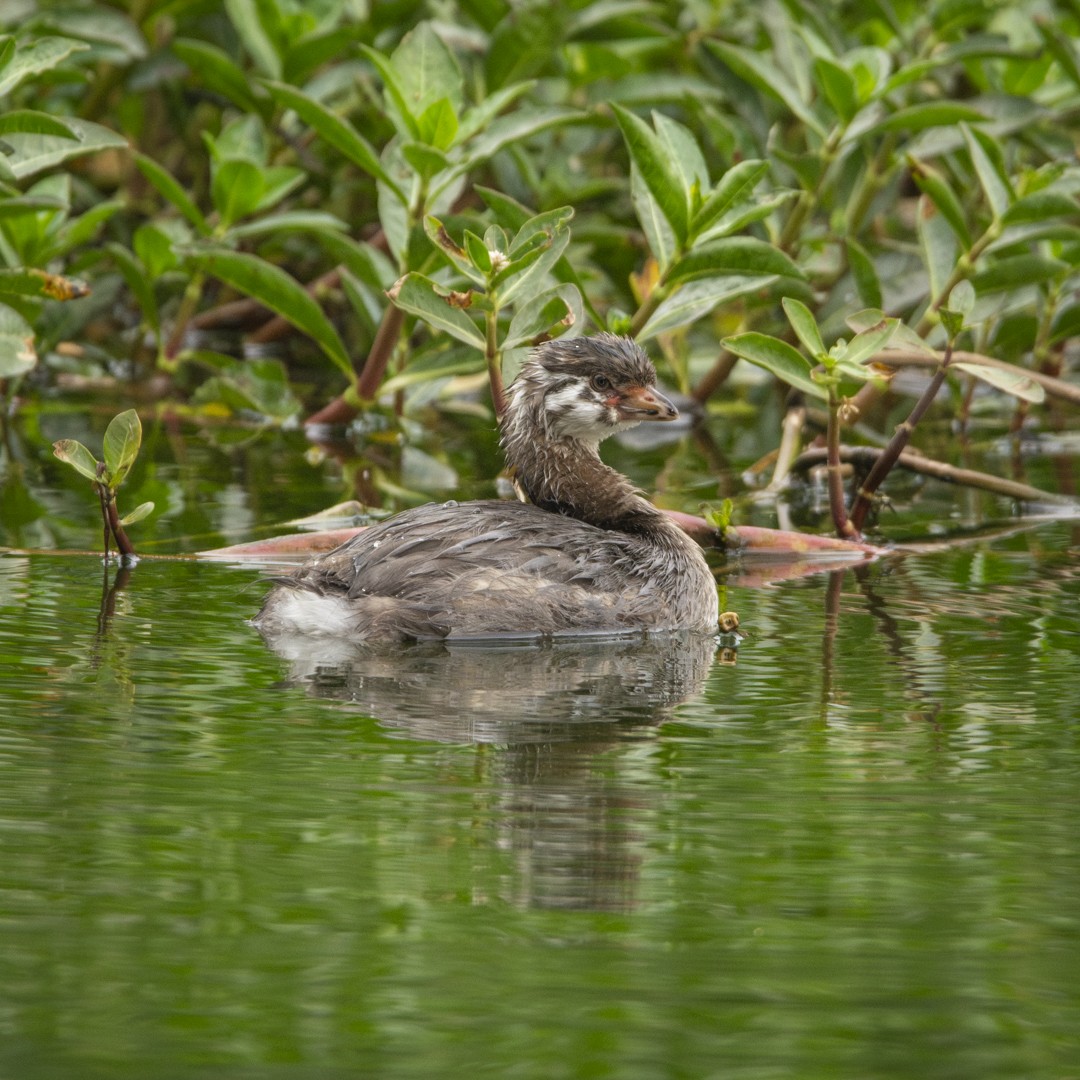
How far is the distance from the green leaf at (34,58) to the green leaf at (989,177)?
3.81 metres

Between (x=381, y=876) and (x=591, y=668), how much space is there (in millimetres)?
2205

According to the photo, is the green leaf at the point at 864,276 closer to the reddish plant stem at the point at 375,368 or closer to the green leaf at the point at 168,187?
the reddish plant stem at the point at 375,368

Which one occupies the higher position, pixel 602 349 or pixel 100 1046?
pixel 602 349

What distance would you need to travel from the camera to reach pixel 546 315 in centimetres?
759

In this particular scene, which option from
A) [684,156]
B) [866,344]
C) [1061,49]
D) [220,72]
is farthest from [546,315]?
[1061,49]

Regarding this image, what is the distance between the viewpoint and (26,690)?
5.36 metres

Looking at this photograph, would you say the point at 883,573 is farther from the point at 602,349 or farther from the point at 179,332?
the point at 179,332

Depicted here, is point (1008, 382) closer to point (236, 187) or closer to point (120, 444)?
point (120, 444)

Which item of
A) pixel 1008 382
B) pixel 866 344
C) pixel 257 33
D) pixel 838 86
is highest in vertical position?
pixel 257 33

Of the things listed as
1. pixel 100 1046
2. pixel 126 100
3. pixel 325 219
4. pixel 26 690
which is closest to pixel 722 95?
pixel 325 219

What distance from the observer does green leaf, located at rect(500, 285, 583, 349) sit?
737 cm

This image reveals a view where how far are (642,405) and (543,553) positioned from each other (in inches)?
36.7

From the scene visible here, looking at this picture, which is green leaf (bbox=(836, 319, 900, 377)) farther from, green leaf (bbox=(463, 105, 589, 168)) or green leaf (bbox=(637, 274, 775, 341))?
green leaf (bbox=(463, 105, 589, 168))

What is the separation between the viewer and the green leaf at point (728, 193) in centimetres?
773
